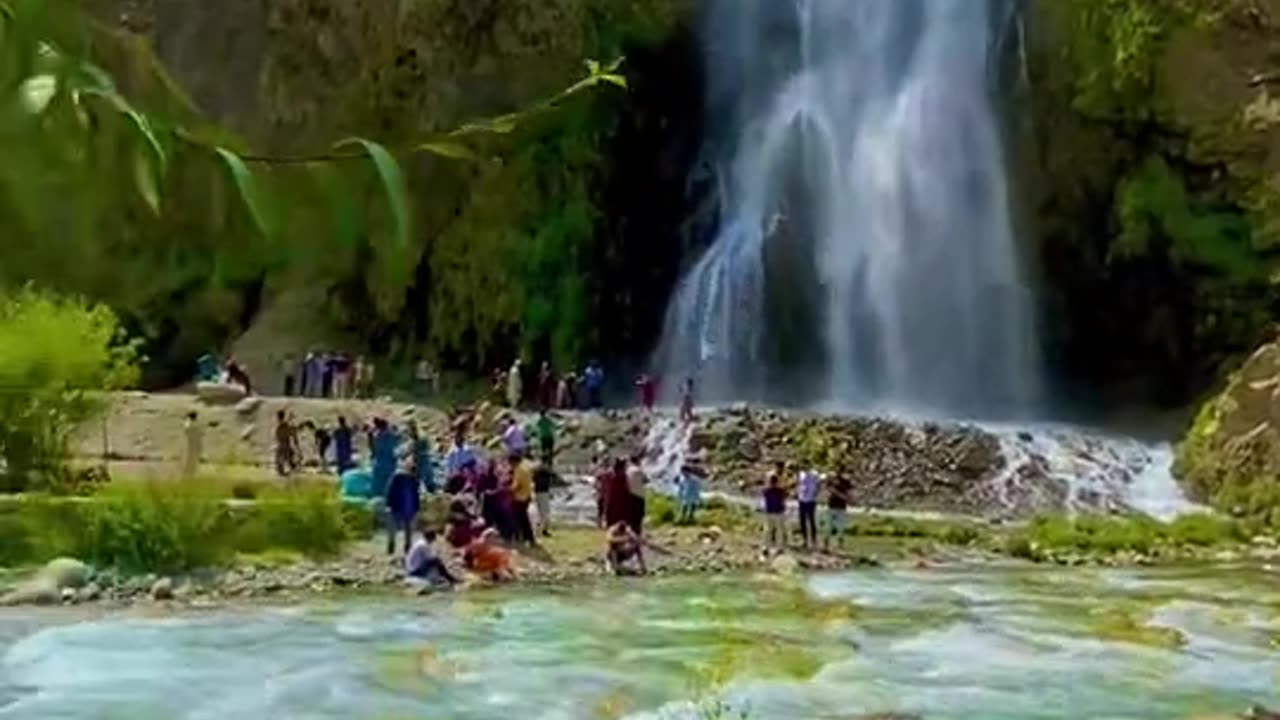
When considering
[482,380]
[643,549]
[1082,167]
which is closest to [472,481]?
[643,549]

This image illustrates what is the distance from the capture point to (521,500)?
23453 millimetres

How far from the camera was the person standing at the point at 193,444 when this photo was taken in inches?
1116

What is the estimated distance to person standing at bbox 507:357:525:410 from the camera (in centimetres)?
3928

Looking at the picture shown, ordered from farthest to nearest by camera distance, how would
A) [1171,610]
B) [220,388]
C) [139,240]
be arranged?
1. [220,388]
2. [1171,610]
3. [139,240]

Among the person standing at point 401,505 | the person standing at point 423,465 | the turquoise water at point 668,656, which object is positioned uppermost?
the person standing at point 423,465

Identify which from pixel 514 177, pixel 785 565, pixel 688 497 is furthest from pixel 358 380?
pixel 785 565

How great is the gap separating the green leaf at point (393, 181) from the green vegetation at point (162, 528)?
20.2 metres

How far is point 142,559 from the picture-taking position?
21.2 meters

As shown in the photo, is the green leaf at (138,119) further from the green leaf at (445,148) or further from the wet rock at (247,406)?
the wet rock at (247,406)

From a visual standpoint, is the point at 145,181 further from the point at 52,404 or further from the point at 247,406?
the point at 247,406

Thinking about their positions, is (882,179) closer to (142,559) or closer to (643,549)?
(643,549)

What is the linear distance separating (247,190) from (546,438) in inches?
1144

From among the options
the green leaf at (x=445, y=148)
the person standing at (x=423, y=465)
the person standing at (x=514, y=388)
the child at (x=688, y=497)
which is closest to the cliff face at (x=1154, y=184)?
the person standing at (x=514, y=388)

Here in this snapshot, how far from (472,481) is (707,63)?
23.0 meters
